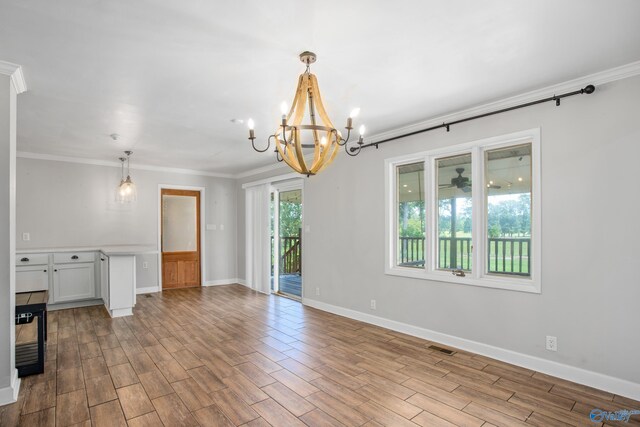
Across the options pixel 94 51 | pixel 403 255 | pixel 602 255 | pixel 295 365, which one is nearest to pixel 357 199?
pixel 403 255

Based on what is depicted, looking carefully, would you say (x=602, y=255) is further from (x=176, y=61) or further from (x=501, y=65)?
(x=176, y=61)

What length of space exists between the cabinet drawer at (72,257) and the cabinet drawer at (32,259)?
118 millimetres

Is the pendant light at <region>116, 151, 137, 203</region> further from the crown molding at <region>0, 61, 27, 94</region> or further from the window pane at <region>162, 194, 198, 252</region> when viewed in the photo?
the crown molding at <region>0, 61, 27, 94</region>

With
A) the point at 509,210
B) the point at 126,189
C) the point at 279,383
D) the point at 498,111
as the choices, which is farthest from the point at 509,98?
the point at 126,189

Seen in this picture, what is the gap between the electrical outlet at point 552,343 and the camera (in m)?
2.94

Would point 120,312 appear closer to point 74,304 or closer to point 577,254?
point 74,304

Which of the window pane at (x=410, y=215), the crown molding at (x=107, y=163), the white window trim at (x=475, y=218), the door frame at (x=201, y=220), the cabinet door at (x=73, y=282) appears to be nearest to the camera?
the white window trim at (x=475, y=218)

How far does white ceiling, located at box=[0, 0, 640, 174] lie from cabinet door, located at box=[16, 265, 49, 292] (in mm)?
2427

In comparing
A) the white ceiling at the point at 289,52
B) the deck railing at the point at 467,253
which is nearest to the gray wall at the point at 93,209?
the white ceiling at the point at 289,52

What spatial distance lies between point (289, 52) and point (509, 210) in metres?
2.59

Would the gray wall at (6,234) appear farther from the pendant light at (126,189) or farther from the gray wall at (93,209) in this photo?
the gray wall at (93,209)

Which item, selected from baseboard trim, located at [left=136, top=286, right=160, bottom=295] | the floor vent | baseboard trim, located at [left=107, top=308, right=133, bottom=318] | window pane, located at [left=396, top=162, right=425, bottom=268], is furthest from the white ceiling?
baseboard trim, located at [left=136, top=286, right=160, bottom=295]

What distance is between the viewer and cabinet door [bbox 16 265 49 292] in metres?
4.89

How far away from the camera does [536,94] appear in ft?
10.0
